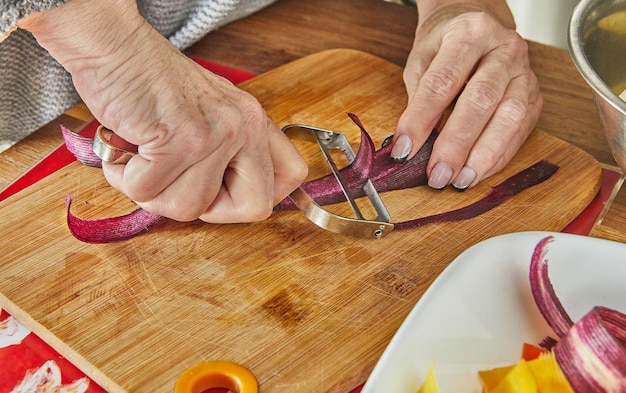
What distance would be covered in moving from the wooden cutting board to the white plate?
0.07 meters

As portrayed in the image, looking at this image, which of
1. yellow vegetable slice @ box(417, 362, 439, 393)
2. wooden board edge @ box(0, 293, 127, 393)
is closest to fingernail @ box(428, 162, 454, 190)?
yellow vegetable slice @ box(417, 362, 439, 393)

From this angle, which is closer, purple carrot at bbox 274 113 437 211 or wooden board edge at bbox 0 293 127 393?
wooden board edge at bbox 0 293 127 393

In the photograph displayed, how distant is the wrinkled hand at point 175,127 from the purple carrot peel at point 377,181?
0.08 meters

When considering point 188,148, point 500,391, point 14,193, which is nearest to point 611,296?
point 500,391

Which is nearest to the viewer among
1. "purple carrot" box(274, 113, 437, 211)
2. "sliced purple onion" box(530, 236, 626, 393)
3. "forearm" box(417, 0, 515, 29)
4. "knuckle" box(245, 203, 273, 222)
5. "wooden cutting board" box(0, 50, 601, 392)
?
"sliced purple onion" box(530, 236, 626, 393)

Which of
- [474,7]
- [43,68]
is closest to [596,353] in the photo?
[474,7]

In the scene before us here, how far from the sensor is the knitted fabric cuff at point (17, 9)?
0.73 m

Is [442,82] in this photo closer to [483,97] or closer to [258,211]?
[483,97]

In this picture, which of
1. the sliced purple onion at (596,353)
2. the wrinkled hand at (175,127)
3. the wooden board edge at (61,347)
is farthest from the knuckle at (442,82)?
the wooden board edge at (61,347)

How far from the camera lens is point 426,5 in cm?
129

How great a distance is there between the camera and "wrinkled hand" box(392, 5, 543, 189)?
104 centimetres

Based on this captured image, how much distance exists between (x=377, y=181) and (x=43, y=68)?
54cm

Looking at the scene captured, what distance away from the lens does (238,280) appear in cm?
88

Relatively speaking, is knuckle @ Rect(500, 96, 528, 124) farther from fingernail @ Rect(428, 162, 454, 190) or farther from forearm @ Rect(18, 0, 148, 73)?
forearm @ Rect(18, 0, 148, 73)
